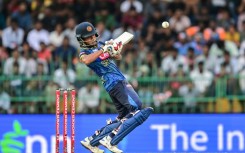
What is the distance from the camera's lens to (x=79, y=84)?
61.7 feet

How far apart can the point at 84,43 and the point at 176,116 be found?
4.88 meters

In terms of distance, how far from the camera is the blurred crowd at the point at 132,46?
1880cm

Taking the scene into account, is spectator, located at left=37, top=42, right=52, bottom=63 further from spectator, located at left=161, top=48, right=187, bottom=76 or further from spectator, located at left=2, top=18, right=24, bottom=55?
spectator, located at left=161, top=48, right=187, bottom=76

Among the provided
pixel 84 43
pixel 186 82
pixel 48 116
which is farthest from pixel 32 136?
pixel 84 43

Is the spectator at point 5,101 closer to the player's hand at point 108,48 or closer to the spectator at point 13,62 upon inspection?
the spectator at point 13,62

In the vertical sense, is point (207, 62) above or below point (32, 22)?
below

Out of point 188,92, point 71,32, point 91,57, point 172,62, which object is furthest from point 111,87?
point 71,32

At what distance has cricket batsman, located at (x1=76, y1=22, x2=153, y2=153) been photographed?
13633 millimetres

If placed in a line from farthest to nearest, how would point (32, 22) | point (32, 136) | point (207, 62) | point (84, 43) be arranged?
point (32, 22) → point (207, 62) → point (32, 136) → point (84, 43)

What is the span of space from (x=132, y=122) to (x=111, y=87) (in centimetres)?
62

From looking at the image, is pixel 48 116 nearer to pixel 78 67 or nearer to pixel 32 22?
pixel 78 67

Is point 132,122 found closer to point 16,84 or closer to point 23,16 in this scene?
point 16,84

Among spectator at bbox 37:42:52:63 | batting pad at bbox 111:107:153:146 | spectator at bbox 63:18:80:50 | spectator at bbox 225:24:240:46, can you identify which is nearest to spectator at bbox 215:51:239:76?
spectator at bbox 225:24:240:46

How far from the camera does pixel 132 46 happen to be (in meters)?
20.3
